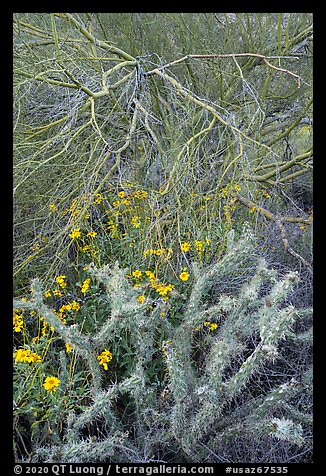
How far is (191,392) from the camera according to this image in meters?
2.41

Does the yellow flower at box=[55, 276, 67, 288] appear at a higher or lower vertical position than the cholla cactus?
higher

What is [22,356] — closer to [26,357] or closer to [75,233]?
[26,357]

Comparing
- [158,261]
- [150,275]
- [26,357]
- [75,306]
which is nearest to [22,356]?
[26,357]

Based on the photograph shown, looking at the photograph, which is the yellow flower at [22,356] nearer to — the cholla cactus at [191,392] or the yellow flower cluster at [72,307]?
the cholla cactus at [191,392]

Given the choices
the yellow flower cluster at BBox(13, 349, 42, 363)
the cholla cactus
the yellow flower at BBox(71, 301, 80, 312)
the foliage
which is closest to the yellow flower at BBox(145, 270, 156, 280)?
the foliage

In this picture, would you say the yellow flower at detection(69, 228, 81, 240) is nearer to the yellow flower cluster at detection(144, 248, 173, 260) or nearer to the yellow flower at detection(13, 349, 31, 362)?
the yellow flower cluster at detection(144, 248, 173, 260)

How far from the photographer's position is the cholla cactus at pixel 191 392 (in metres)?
2.11

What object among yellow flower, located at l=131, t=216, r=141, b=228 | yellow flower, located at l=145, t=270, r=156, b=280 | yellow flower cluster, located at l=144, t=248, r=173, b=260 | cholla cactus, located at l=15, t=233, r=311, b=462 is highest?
yellow flower, located at l=131, t=216, r=141, b=228

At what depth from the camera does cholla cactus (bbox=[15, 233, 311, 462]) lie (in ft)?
6.93

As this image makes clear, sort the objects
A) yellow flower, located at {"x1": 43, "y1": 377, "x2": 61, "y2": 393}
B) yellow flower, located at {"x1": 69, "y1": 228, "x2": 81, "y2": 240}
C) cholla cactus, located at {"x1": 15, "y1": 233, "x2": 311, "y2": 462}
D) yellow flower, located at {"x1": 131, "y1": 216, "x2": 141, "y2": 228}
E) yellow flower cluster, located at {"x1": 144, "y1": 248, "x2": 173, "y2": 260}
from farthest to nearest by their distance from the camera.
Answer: yellow flower, located at {"x1": 131, "y1": 216, "x2": 141, "y2": 228}, yellow flower, located at {"x1": 69, "y1": 228, "x2": 81, "y2": 240}, yellow flower cluster, located at {"x1": 144, "y1": 248, "x2": 173, "y2": 260}, yellow flower, located at {"x1": 43, "y1": 377, "x2": 61, "y2": 393}, cholla cactus, located at {"x1": 15, "y1": 233, "x2": 311, "y2": 462}

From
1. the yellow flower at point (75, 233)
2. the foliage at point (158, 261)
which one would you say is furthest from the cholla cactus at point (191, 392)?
the yellow flower at point (75, 233)

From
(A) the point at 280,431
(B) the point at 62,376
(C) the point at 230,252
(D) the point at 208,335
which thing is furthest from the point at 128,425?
(C) the point at 230,252

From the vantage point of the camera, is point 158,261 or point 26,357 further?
point 158,261

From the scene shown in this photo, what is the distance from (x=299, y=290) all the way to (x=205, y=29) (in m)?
2.55
